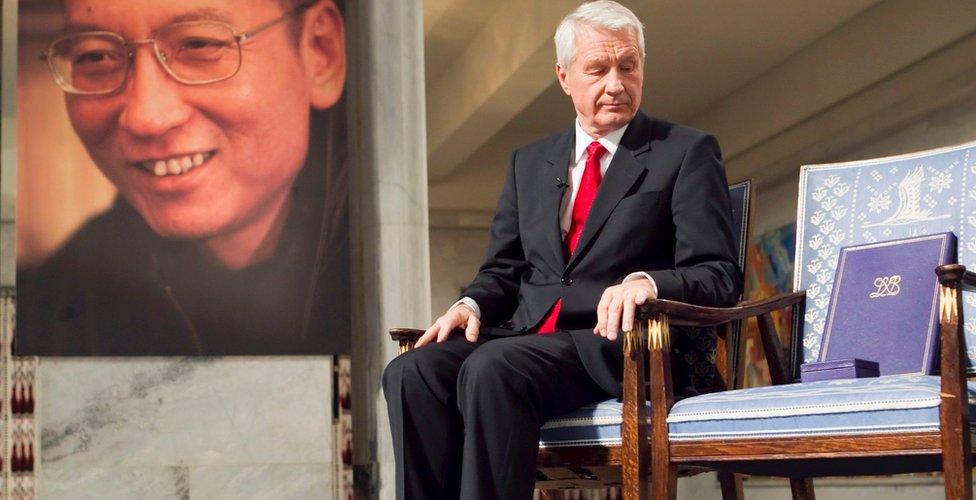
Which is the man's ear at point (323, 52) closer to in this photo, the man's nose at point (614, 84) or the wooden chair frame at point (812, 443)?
the man's nose at point (614, 84)

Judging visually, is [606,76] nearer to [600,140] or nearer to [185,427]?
[600,140]

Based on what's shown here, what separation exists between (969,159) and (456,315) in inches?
53.0

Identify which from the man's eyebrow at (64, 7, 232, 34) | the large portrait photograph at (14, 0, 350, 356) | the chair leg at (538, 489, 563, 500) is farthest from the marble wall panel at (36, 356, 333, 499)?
the chair leg at (538, 489, 563, 500)

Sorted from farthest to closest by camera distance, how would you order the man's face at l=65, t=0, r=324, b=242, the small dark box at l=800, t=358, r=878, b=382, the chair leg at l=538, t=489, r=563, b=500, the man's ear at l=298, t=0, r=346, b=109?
1. the man's ear at l=298, t=0, r=346, b=109
2. the man's face at l=65, t=0, r=324, b=242
3. the chair leg at l=538, t=489, r=563, b=500
4. the small dark box at l=800, t=358, r=878, b=382

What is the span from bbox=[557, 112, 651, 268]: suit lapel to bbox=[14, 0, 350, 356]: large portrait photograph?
2026 mm

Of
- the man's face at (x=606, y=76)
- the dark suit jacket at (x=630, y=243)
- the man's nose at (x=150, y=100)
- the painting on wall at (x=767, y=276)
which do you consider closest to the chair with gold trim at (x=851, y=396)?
the dark suit jacket at (x=630, y=243)

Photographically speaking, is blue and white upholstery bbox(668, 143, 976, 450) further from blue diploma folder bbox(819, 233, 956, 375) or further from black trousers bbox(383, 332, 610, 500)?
black trousers bbox(383, 332, 610, 500)

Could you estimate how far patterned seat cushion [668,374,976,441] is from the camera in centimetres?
246

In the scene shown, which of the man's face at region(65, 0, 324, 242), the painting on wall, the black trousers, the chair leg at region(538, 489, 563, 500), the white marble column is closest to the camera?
the black trousers

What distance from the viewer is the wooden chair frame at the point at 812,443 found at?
241 cm

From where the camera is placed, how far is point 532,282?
10.4 feet

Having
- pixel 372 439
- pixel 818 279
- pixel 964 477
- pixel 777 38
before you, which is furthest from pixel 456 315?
pixel 777 38

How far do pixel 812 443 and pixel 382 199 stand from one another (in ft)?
9.02

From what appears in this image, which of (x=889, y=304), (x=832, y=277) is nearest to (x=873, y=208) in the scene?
(x=832, y=277)
